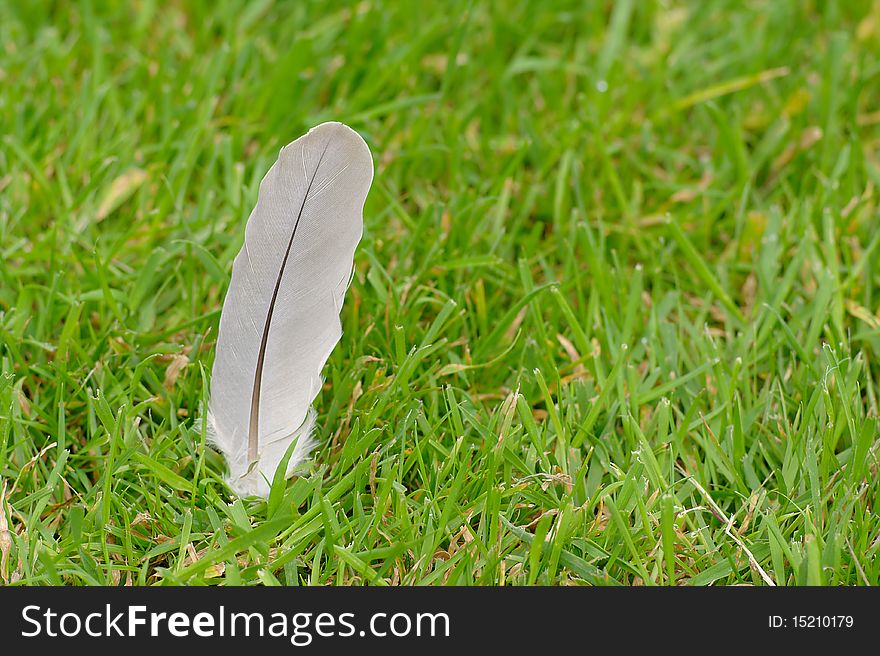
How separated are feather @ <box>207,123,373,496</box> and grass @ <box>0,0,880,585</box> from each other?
0.09 meters

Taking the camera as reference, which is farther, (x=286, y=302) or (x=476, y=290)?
(x=476, y=290)

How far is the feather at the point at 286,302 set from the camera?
1.46 metres

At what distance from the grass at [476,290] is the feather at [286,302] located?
0.09 m

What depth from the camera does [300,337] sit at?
1.61m

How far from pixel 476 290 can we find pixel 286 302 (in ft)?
2.08

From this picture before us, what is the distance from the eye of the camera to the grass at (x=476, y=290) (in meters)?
1.69

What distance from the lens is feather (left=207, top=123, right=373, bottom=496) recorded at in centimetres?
146

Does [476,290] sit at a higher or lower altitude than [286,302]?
lower

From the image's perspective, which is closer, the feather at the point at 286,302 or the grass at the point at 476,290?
the feather at the point at 286,302

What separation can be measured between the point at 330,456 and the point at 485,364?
36cm

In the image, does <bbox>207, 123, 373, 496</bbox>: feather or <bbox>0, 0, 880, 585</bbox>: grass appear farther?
<bbox>0, 0, 880, 585</bbox>: grass

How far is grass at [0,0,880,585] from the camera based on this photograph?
5.55 feet

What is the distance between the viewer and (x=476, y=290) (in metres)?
2.11

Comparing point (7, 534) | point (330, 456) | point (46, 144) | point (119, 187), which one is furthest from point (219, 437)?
point (46, 144)
